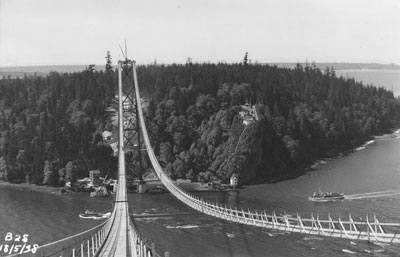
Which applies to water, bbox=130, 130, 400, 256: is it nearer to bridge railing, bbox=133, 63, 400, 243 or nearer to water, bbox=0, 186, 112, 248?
bridge railing, bbox=133, 63, 400, 243

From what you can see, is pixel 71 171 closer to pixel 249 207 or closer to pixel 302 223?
pixel 249 207

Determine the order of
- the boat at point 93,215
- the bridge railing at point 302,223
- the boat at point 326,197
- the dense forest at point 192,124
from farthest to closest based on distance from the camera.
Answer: the dense forest at point 192,124 → the boat at point 326,197 → the boat at point 93,215 → the bridge railing at point 302,223

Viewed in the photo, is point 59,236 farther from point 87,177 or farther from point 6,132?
point 6,132

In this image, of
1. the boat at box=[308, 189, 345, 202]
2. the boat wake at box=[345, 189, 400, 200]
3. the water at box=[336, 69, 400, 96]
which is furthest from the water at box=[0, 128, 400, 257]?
the water at box=[336, 69, 400, 96]

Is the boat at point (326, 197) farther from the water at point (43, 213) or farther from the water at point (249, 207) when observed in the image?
the water at point (43, 213)

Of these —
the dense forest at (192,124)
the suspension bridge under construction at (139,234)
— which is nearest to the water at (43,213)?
the suspension bridge under construction at (139,234)

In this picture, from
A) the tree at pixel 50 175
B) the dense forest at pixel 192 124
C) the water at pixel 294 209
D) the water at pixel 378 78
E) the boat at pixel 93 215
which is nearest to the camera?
the water at pixel 294 209

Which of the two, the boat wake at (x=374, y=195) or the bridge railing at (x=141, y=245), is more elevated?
the bridge railing at (x=141, y=245)

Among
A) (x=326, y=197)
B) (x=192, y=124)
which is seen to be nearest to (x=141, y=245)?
(x=326, y=197)
